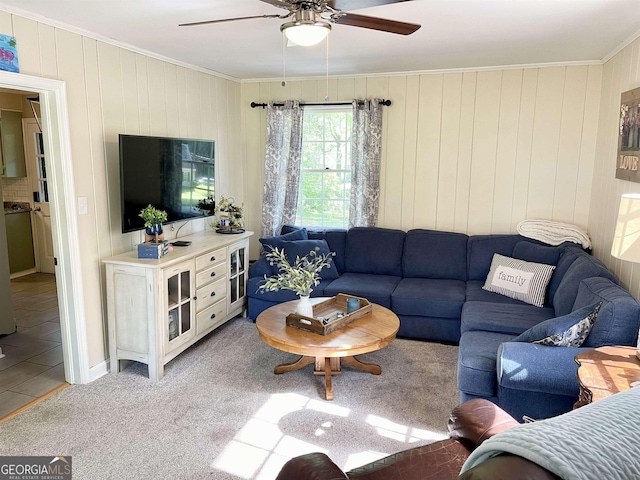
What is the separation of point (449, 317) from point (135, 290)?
8.50 feet

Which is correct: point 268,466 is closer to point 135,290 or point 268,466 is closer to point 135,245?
point 135,290

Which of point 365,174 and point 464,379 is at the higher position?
point 365,174

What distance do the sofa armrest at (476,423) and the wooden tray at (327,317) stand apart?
1.27 meters

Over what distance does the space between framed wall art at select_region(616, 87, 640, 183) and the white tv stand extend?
324 cm

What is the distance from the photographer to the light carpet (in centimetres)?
256

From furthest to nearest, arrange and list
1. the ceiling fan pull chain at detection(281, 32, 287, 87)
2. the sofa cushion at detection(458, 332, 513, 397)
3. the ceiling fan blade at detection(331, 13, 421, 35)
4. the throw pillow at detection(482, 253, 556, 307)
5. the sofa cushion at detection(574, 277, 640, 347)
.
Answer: the throw pillow at detection(482, 253, 556, 307) < the ceiling fan pull chain at detection(281, 32, 287, 87) < the sofa cushion at detection(458, 332, 513, 397) < the sofa cushion at detection(574, 277, 640, 347) < the ceiling fan blade at detection(331, 13, 421, 35)

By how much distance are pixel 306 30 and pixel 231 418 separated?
7.55 ft

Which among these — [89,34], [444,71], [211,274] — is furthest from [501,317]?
[89,34]

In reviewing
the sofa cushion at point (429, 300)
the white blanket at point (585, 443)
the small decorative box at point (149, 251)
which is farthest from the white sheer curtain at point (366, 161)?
the white blanket at point (585, 443)

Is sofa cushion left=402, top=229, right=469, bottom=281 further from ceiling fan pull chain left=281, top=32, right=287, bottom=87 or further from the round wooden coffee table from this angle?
ceiling fan pull chain left=281, top=32, right=287, bottom=87

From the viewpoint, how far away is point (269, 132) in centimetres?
532

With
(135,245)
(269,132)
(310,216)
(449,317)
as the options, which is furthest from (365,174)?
(135,245)

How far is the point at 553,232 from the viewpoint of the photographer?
14.6 ft

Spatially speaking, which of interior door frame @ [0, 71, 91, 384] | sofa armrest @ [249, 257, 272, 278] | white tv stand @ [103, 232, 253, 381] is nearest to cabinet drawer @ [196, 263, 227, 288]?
white tv stand @ [103, 232, 253, 381]
